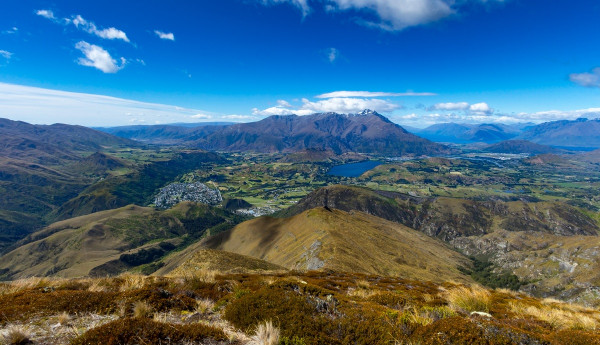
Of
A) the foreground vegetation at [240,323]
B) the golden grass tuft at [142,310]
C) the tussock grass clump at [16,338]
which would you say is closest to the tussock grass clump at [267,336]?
the foreground vegetation at [240,323]

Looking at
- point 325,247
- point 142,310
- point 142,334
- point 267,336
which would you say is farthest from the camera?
point 325,247

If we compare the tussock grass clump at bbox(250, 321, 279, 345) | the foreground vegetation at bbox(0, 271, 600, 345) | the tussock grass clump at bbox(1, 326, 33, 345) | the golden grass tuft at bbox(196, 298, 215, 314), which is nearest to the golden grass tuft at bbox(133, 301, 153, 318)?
the foreground vegetation at bbox(0, 271, 600, 345)

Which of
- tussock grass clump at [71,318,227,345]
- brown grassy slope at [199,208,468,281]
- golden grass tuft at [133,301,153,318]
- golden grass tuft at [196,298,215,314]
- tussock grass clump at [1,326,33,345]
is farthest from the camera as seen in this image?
brown grassy slope at [199,208,468,281]

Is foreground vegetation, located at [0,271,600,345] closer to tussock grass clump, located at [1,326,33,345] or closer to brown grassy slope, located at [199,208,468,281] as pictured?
tussock grass clump, located at [1,326,33,345]

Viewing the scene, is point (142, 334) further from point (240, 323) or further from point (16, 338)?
point (16, 338)

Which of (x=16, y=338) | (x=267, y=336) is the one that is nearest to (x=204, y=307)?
(x=267, y=336)

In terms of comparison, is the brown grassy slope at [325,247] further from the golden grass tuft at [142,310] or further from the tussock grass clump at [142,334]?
the tussock grass clump at [142,334]

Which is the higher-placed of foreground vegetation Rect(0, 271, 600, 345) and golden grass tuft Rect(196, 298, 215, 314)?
foreground vegetation Rect(0, 271, 600, 345)
